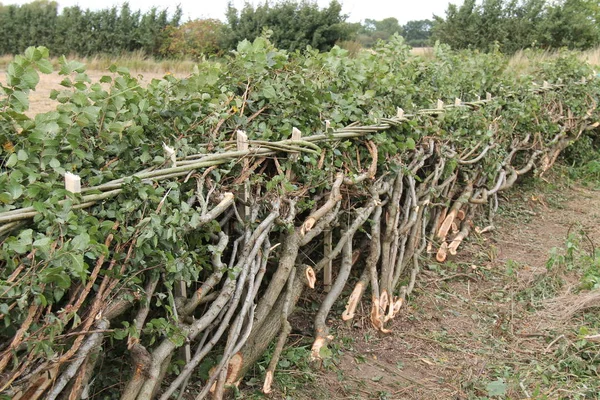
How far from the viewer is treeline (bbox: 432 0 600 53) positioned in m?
23.3

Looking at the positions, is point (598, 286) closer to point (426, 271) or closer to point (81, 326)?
point (426, 271)

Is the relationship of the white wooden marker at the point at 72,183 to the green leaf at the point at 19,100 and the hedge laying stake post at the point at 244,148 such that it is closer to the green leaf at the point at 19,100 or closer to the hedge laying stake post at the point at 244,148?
the green leaf at the point at 19,100

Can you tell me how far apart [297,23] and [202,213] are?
21689 millimetres

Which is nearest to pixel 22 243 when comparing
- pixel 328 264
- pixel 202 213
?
pixel 202 213

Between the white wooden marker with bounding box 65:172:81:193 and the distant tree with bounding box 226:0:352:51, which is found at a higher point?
the distant tree with bounding box 226:0:352:51

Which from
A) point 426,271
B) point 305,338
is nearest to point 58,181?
point 305,338

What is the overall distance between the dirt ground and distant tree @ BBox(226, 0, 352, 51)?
61.9ft

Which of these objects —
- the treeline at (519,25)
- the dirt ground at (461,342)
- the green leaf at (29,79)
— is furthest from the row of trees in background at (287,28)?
the green leaf at (29,79)

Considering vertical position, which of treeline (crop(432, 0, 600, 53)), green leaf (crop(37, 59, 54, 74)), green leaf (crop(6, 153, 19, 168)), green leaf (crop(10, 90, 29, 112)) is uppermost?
treeline (crop(432, 0, 600, 53))

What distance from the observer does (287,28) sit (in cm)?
2338

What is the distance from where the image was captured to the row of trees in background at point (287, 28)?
23.1m

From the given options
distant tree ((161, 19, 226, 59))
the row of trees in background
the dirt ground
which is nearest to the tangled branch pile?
the dirt ground

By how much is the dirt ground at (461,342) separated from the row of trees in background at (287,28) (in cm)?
1824

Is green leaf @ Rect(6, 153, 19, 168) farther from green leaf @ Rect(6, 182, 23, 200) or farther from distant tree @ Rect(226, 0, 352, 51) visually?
distant tree @ Rect(226, 0, 352, 51)
